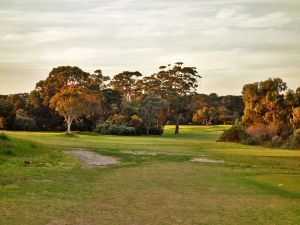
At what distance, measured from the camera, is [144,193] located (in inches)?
667

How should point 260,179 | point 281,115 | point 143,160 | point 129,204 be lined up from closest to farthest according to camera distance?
1. point 129,204
2. point 260,179
3. point 143,160
4. point 281,115

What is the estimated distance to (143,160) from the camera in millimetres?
31219

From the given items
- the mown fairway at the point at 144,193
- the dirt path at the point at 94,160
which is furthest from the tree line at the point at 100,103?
the mown fairway at the point at 144,193

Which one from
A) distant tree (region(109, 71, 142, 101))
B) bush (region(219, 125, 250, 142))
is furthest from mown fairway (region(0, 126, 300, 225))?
distant tree (region(109, 71, 142, 101))

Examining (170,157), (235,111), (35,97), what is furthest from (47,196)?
(235,111)

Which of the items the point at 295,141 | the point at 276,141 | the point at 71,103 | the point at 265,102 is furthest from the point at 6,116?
the point at 295,141

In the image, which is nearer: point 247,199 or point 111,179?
point 247,199

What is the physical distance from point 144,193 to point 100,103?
73.9 m

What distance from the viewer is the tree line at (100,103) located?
249 feet

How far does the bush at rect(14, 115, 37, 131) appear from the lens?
80125 millimetres

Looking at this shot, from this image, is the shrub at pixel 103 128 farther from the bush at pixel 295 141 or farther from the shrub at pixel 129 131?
the bush at pixel 295 141

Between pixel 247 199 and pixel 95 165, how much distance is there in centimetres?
1248

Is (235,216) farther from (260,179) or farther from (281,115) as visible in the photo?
(281,115)

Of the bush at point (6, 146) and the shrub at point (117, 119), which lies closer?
the bush at point (6, 146)
